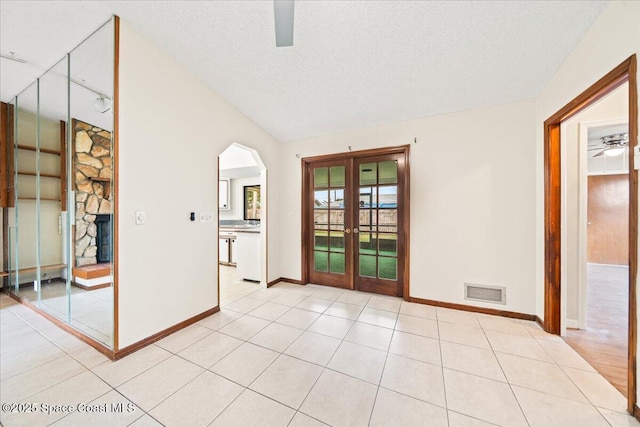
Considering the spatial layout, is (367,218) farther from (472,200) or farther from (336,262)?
(472,200)

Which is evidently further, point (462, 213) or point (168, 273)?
point (462, 213)

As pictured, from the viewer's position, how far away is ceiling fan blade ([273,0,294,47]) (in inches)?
45.7

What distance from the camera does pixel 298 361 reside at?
191 centimetres

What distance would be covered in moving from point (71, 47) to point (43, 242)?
3.06 meters

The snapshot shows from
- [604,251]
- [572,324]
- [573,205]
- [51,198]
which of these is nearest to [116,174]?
[51,198]

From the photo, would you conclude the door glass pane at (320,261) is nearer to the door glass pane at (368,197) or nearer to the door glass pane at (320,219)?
the door glass pane at (320,219)

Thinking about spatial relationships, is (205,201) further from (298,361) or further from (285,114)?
(298,361)

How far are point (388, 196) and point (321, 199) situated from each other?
112 centimetres

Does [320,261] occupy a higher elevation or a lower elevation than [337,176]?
lower

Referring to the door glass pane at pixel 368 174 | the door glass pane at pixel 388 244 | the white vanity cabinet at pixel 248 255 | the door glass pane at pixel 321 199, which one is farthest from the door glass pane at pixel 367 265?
the white vanity cabinet at pixel 248 255

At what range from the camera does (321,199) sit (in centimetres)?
391

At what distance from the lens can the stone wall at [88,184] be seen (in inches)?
108

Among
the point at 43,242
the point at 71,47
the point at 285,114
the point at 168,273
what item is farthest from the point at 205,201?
the point at 43,242

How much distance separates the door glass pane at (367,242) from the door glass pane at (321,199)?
2.59 ft
